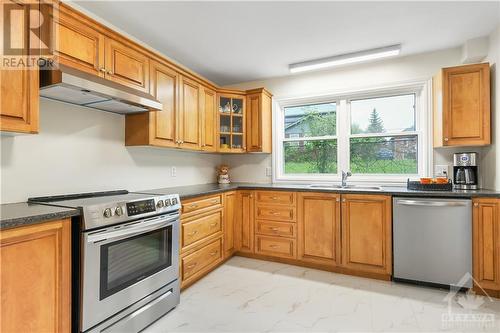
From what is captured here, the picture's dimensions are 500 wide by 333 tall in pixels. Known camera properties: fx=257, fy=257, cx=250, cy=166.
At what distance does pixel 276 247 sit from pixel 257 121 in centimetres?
176

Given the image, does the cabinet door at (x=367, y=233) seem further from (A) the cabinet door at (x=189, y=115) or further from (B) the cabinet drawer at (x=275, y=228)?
(A) the cabinet door at (x=189, y=115)

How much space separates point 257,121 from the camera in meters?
3.72

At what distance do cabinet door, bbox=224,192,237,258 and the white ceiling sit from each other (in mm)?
1785

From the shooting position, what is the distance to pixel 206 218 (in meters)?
2.84

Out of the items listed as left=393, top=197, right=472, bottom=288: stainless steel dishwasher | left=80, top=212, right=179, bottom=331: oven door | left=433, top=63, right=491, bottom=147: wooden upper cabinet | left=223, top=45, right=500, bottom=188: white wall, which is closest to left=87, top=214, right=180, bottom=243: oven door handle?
left=80, top=212, right=179, bottom=331: oven door

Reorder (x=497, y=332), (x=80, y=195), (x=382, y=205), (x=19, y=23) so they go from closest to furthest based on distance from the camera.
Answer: (x=19, y=23), (x=497, y=332), (x=80, y=195), (x=382, y=205)

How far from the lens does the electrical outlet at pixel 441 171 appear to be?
3012mm

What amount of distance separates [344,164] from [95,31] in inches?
124

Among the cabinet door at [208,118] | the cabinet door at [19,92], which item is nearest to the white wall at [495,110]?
the cabinet door at [208,118]

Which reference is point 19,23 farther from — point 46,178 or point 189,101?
point 189,101

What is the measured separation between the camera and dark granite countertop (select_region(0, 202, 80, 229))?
1245mm

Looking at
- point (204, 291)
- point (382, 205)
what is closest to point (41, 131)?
point (204, 291)

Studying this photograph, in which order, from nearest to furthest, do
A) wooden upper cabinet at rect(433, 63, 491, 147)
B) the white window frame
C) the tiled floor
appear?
1. the tiled floor
2. wooden upper cabinet at rect(433, 63, 491, 147)
3. the white window frame

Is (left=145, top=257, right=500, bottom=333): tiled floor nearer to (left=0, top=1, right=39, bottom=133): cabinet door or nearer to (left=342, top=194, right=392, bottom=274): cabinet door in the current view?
(left=342, top=194, right=392, bottom=274): cabinet door
